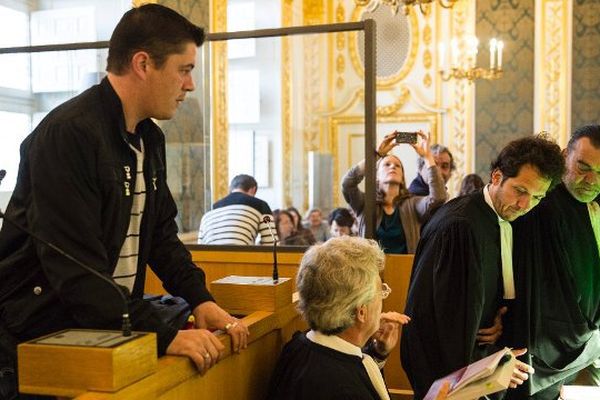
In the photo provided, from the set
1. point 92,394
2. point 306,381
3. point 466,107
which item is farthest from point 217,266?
point 466,107

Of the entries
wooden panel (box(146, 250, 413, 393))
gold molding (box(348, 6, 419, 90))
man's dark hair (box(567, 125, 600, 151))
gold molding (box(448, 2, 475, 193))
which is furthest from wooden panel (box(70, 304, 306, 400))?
gold molding (box(348, 6, 419, 90))

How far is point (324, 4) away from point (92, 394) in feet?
28.8

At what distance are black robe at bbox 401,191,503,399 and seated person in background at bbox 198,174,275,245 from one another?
1.48m

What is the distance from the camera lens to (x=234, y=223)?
400 centimetres

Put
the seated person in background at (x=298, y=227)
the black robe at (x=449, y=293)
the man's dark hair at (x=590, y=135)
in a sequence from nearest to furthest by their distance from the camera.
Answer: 1. the black robe at (x=449, y=293)
2. the man's dark hair at (x=590, y=135)
3. the seated person in background at (x=298, y=227)

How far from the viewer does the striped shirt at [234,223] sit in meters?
3.93

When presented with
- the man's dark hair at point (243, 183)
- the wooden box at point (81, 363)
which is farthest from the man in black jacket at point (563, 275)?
the man's dark hair at point (243, 183)

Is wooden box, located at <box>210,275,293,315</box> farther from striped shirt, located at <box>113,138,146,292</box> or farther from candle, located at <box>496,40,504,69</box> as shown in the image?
candle, located at <box>496,40,504,69</box>

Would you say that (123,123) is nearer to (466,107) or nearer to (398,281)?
(398,281)

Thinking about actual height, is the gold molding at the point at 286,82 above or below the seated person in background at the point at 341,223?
above


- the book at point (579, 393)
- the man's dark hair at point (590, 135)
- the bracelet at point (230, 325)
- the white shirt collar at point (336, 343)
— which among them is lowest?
the book at point (579, 393)

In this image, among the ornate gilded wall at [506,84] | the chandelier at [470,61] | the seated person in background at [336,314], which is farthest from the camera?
the ornate gilded wall at [506,84]

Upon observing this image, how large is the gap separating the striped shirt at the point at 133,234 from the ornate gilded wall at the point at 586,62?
7.40m

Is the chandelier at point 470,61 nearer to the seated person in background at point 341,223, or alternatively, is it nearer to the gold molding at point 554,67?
the gold molding at point 554,67
